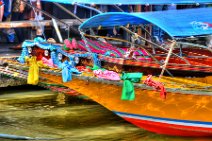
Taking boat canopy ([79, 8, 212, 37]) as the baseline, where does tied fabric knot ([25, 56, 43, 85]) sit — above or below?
below

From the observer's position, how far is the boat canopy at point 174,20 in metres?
7.14

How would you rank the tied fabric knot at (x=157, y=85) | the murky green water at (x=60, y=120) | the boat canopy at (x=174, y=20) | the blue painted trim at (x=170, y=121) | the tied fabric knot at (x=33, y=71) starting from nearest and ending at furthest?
the boat canopy at (x=174, y=20)
the tied fabric knot at (x=157, y=85)
the blue painted trim at (x=170, y=121)
the murky green water at (x=60, y=120)
the tied fabric knot at (x=33, y=71)

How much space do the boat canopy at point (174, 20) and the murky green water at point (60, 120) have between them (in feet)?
5.60

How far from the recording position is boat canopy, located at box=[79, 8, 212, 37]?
23.4 ft

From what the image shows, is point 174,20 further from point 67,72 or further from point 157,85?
point 67,72

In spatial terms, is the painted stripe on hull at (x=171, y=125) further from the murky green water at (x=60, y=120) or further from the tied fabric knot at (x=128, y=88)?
the tied fabric knot at (x=128, y=88)

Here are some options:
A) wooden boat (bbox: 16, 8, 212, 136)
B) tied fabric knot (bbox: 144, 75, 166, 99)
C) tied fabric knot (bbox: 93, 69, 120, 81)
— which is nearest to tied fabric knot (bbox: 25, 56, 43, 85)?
wooden boat (bbox: 16, 8, 212, 136)

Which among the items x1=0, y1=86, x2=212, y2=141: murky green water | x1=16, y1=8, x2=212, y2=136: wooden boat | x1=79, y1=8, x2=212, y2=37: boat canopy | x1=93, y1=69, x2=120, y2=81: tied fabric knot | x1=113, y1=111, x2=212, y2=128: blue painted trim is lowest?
A: x1=0, y1=86, x2=212, y2=141: murky green water

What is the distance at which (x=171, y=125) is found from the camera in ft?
26.1

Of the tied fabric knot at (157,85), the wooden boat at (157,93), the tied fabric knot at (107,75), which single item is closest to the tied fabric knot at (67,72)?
the wooden boat at (157,93)

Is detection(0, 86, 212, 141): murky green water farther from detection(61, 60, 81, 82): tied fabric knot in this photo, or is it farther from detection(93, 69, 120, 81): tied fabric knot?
detection(93, 69, 120, 81): tied fabric knot

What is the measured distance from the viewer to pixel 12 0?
39.8 ft

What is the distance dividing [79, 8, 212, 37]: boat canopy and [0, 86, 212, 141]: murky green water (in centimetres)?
171

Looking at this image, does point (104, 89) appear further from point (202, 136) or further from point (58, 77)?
point (202, 136)
